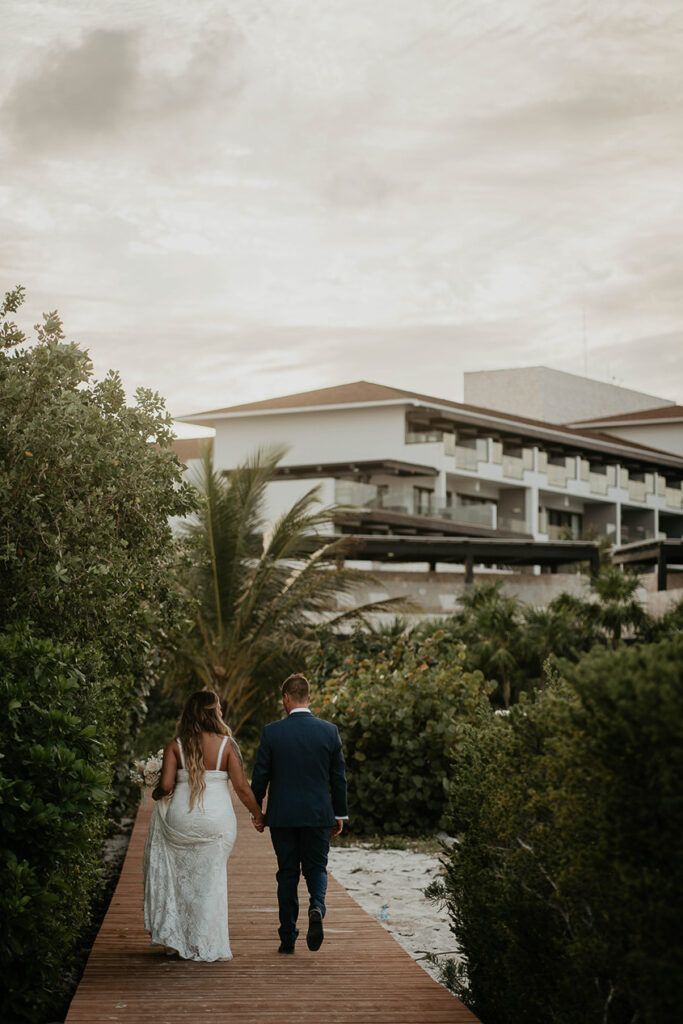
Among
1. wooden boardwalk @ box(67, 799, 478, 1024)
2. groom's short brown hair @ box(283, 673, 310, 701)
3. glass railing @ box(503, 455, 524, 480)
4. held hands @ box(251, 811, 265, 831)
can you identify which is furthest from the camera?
glass railing @ box(503, 455, 524, 480)

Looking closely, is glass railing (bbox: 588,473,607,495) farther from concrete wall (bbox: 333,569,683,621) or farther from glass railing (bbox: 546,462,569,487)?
concrete wall (bbox: 333,569,683,621)

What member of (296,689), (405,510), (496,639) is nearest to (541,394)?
(405,510)

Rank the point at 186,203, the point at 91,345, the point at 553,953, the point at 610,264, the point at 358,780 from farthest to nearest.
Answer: the point at 610,264, the point at 186,203, the point at 358,780, the point at 91,345, the point at 553,953

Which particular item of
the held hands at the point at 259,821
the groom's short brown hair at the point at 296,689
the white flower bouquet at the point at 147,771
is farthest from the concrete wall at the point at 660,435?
Answer: the held hands at the point at 259,821

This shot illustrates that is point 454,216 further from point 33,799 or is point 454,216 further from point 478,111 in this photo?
point 33,799

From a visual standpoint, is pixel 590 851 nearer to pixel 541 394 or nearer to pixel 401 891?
pixel 401 891

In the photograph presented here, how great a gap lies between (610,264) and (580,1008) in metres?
27.6

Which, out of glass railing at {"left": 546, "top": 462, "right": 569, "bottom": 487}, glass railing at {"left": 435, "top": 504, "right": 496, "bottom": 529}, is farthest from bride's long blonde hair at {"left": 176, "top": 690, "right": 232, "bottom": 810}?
glass railing at {"left": 546, "top": 462, "right": 569, "bottom": 487}

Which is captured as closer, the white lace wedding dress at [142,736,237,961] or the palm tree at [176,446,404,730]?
the white lace wedding dress at [142,736,237,961]

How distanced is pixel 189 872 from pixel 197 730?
877mm

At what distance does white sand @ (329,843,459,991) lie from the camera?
933cm

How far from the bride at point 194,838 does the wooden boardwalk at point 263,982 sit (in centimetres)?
21

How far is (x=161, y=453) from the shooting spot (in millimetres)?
9531

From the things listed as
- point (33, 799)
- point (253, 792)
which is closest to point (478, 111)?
point (253, 792)
